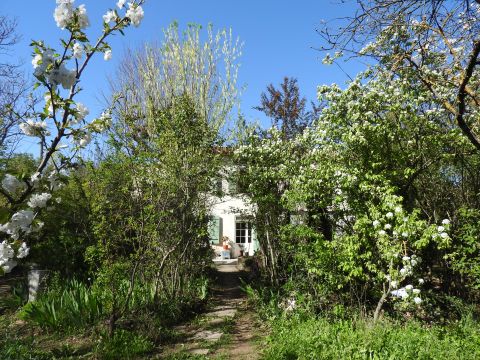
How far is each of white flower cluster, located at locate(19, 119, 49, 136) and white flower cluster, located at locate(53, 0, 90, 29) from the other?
640 mm

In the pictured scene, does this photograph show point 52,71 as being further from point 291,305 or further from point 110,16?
point 291,305

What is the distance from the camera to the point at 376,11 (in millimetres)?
4539

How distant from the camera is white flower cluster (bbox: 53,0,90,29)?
7.84 ft

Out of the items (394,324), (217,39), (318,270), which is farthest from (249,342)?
(217,39)

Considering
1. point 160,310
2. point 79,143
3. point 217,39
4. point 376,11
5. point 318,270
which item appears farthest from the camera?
point 217,39

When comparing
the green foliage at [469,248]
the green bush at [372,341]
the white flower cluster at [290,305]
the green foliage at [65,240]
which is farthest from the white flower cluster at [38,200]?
the green foliage at [65,240]

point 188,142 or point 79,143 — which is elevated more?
point 188,142

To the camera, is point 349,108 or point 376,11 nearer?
point 376,11

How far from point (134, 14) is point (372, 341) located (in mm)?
4376

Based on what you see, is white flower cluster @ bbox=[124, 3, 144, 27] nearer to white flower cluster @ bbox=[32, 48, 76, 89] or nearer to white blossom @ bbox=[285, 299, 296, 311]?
white flower cluster @ bbox=[32, 48, 76, 89]

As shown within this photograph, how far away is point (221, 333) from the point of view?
22.2 ft

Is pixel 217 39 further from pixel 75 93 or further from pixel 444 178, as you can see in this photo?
pixel 75 93

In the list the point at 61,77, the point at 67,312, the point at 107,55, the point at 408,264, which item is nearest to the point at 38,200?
the point at 61,77

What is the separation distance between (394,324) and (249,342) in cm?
224
